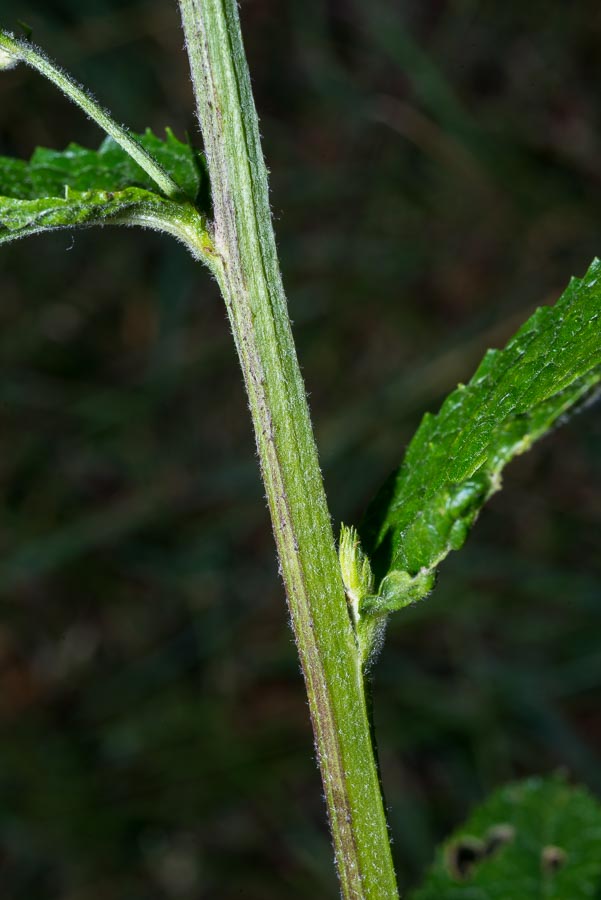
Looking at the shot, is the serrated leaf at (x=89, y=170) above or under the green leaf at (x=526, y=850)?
above

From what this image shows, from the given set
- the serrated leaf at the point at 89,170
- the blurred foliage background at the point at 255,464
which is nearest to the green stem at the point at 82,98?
the serrated leaf at the point at 89,170

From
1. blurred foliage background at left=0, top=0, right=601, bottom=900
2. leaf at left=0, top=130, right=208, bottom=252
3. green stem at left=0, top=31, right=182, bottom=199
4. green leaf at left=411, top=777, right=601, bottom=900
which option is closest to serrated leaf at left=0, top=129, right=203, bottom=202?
leaf at left=0, top=130, right=208, bottom=252

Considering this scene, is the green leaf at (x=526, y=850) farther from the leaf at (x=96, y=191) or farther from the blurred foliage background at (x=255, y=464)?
the blurred foliage background at (x=255, y=464)

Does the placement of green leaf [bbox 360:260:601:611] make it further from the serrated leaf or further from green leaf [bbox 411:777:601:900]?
green leaf [bbox 411:777:601:900]

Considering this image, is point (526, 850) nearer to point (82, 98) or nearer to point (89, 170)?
point (89, 170)

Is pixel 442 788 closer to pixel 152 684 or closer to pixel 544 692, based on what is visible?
pixel 544 692

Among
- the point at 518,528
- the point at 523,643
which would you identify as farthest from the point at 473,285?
the point at 523,643
